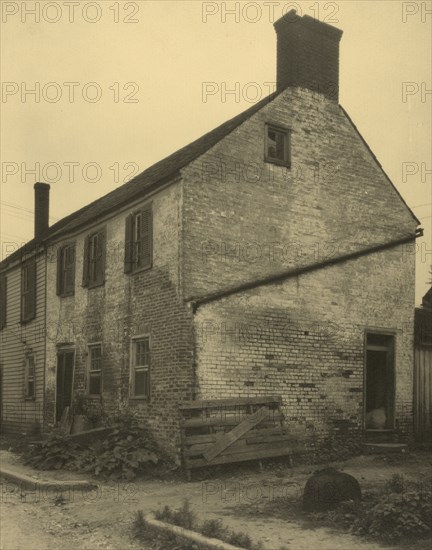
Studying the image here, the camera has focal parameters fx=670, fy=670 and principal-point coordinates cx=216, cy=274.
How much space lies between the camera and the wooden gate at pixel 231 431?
12398 millimetres

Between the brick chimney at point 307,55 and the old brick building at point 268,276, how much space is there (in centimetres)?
4

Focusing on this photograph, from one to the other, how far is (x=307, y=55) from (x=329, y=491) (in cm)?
1162

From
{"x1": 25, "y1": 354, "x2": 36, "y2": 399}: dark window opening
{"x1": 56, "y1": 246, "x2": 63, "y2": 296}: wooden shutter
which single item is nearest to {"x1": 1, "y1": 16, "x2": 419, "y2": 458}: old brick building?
{"x1": 56, "y1": 246, "x2": 63, "y2": 296}: wooden shutter

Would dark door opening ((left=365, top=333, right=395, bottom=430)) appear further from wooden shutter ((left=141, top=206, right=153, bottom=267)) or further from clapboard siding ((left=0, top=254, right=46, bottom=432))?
clapboard siding ((left=0, top=254, right=46, bottom=432))

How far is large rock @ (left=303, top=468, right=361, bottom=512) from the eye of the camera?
8469 millimetres

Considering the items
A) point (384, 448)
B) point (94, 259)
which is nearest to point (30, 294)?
point (94, 259)

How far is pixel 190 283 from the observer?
1348 cm

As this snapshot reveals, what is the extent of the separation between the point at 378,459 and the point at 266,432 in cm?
283

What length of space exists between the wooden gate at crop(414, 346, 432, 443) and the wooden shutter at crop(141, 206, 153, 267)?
7.03 metres

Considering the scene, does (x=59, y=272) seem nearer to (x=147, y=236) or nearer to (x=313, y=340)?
(x=147, y=236)

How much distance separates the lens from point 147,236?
1498cm

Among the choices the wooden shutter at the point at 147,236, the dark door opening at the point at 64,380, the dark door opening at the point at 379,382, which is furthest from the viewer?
the dark door opening at the point at 64,380

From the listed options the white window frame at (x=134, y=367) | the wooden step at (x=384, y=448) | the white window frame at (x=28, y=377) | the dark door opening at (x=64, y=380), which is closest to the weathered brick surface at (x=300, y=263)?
the wooden step at (x=384, y=448)

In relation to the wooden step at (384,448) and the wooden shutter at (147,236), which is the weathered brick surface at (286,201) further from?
the wooden step at (384,448)
